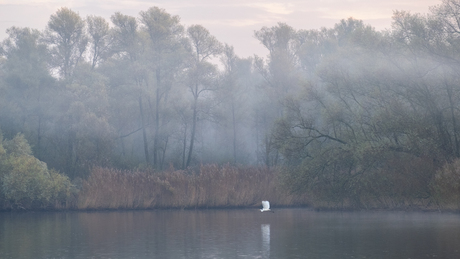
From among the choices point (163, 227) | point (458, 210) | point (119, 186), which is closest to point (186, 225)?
point (163, 227)

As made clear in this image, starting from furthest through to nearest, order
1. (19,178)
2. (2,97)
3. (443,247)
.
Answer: (2,97), (19,178), (443,247)

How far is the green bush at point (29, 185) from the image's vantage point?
32812mm

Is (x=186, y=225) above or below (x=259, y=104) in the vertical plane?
below

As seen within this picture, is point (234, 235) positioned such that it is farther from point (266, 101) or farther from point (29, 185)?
point (266, 101)

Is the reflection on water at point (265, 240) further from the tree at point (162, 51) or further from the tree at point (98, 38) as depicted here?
the tree at point (98, 38)

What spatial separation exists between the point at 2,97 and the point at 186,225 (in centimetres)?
2870

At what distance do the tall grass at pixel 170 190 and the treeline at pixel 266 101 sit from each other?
347cm

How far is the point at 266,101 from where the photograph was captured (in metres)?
60.8

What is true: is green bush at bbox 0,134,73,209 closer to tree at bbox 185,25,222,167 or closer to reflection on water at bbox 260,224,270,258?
reflection on water at bbox 260,224,270,258

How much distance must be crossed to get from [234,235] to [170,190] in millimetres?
14092

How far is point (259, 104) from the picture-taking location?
61.9 m

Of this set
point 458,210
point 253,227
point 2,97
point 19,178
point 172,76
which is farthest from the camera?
point 172,76

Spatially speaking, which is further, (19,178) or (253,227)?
(19,178)

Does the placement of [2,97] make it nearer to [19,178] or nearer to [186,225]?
[19,178]
